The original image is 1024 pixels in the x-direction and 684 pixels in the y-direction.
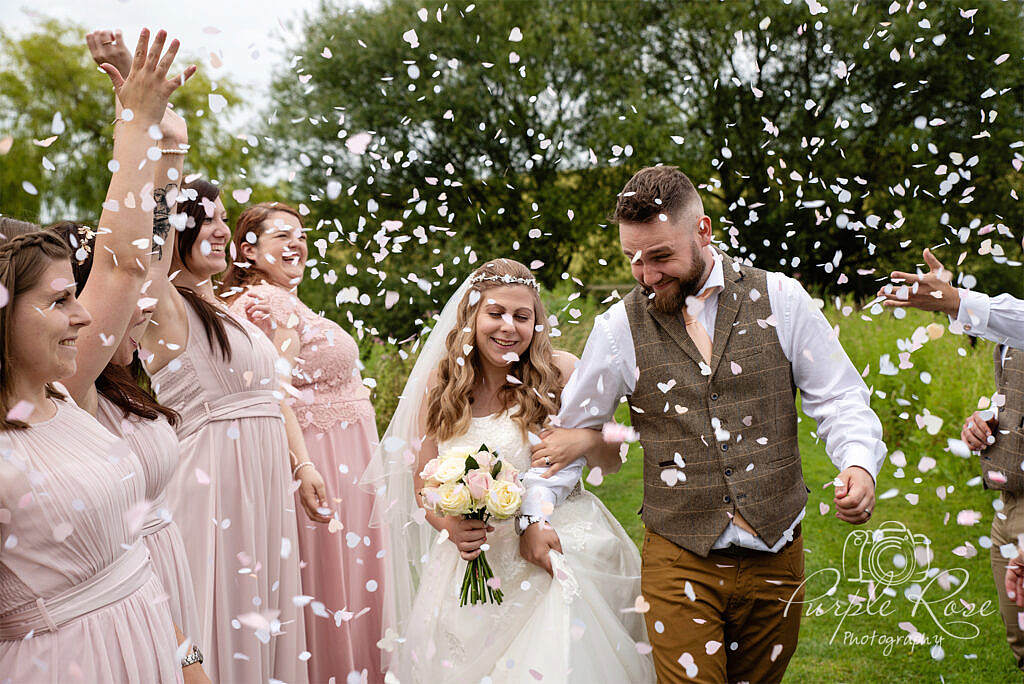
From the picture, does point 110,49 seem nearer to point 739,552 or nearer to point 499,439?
point 499,439

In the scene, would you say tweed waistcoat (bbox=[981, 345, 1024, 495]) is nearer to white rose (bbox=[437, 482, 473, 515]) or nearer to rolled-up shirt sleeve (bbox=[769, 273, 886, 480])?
rolled-up shirt sleeve (bbox=[769, 273, 886, 480])

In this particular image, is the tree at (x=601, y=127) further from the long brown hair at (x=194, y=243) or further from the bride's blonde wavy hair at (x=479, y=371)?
the bride's blonde wavy hair at (x=479, y=371)

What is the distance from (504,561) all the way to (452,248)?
36.3ft

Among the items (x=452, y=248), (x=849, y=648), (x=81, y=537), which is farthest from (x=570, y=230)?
(x=81, y=537)

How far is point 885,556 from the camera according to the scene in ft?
21.8

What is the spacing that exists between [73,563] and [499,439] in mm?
1742

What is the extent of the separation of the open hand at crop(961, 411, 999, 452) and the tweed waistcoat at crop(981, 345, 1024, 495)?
3 centimetres

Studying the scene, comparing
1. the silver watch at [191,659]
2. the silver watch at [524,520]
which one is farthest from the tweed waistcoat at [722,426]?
the silver watch at [191,659]

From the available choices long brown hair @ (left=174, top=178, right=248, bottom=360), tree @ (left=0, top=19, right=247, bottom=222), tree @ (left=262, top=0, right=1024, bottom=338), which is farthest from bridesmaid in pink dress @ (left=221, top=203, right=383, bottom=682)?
tree @ (left=0, top=19, right=247, bottom=222)

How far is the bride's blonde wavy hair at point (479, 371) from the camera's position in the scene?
3561mm

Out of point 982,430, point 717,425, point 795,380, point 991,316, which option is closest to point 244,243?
point 717,425

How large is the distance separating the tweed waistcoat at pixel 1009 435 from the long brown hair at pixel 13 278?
11.9ft

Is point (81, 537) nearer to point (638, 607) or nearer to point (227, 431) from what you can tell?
point (227, 431)

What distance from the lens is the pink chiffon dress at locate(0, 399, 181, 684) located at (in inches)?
82.3
